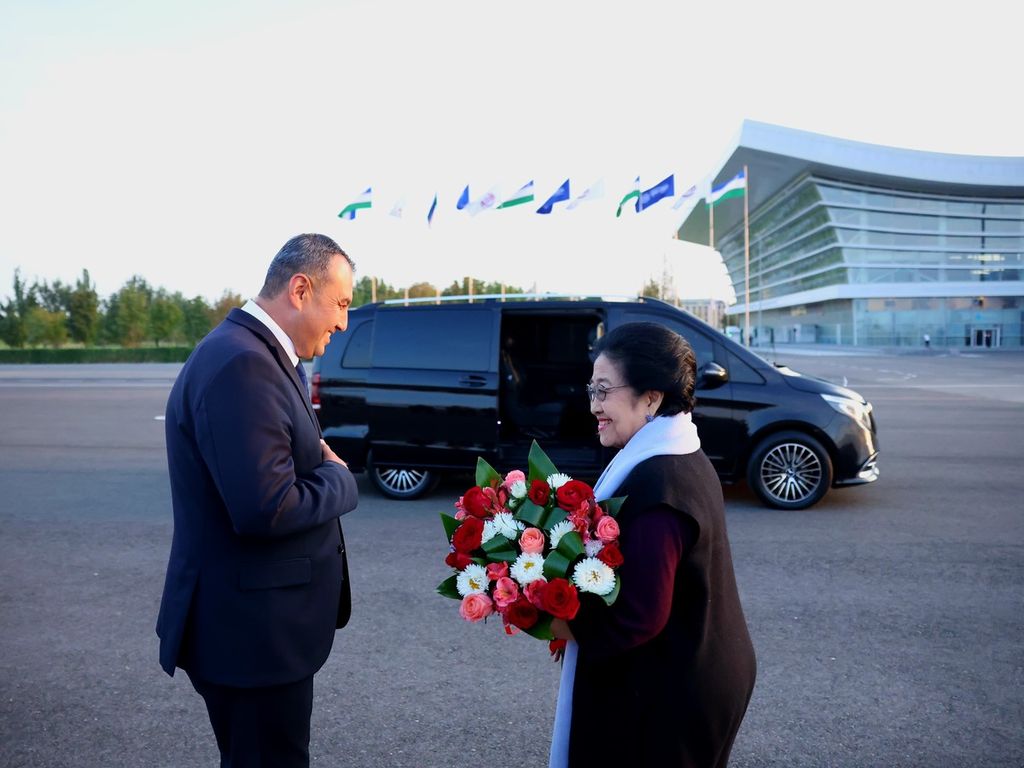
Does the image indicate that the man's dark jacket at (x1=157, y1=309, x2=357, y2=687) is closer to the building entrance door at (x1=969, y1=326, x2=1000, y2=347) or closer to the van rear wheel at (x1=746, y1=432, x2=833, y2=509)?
the van rear wheel at (x1=746, y1=432, x2=833, y2=509)

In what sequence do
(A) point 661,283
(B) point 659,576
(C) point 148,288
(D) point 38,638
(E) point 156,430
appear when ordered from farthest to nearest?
1. (C) point 148,288
2. (A) point 661,283
3. (E) point 156,430
4. (D) point 38,638
5. (B) point 659,576

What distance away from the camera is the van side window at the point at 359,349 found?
25.5ft

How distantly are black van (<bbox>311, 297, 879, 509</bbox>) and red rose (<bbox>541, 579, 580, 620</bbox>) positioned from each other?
5.34m

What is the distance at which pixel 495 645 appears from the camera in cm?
420

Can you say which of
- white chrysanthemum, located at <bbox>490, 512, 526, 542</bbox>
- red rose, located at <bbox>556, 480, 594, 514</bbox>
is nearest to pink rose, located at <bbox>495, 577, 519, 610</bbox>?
white chrysanthemum, located at <bbox>490, 512, 526, 542</bbox>

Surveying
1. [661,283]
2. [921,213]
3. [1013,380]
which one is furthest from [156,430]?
[921,213]

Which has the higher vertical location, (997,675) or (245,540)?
(245,540)

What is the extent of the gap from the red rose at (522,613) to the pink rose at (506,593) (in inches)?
0.6

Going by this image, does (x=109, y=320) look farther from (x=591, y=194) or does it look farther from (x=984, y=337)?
(x=984, y=337)

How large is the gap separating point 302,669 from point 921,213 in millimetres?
87807

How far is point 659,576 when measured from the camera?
5.65 ft

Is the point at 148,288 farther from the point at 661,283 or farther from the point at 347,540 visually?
the point at 347,540

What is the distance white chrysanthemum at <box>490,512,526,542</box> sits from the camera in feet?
5.86

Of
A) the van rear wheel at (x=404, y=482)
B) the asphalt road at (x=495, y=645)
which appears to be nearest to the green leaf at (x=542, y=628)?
the asphalt road at (x=495, y=645)
